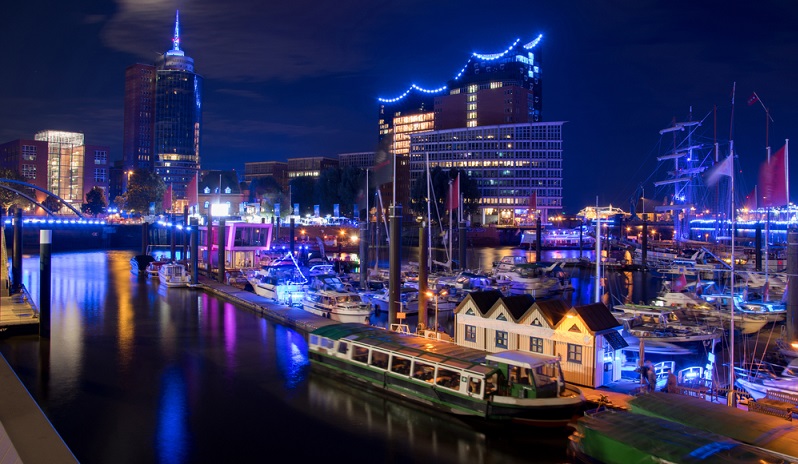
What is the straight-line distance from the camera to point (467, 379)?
1927cm

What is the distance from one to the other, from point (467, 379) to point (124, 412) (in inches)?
471

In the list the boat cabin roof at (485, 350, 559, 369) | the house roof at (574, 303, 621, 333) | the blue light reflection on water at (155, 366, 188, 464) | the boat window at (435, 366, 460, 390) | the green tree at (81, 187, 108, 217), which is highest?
the green tree at (81, 187, 108, 217)

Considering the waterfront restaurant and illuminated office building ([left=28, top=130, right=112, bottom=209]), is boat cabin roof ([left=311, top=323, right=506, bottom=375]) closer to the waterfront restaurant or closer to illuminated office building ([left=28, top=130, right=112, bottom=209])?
the waterfront restaurant

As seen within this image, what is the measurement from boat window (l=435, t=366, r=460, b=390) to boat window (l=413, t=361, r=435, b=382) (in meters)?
0.38

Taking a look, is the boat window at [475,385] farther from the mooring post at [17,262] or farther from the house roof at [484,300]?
the mooring post at [17,262]

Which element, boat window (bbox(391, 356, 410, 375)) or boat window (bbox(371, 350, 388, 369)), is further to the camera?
boat window (bbox(371, 350, 388, 369))

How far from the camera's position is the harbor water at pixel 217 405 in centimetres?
1766

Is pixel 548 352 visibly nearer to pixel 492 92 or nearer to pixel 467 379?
pixel 467 379

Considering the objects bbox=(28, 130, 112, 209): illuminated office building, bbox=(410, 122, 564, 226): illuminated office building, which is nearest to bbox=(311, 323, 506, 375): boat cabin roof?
bbox=(410, 122, 564, 226): illuminated office building

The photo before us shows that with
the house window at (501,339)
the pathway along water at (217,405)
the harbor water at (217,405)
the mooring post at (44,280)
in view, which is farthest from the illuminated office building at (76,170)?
the house window at (501,339)

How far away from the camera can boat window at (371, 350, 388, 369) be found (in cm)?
2222

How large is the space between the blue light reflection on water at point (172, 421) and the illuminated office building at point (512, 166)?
4973 inches

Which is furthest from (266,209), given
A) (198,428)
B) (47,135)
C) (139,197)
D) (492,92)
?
(198,428)

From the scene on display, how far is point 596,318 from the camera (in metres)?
21.0
